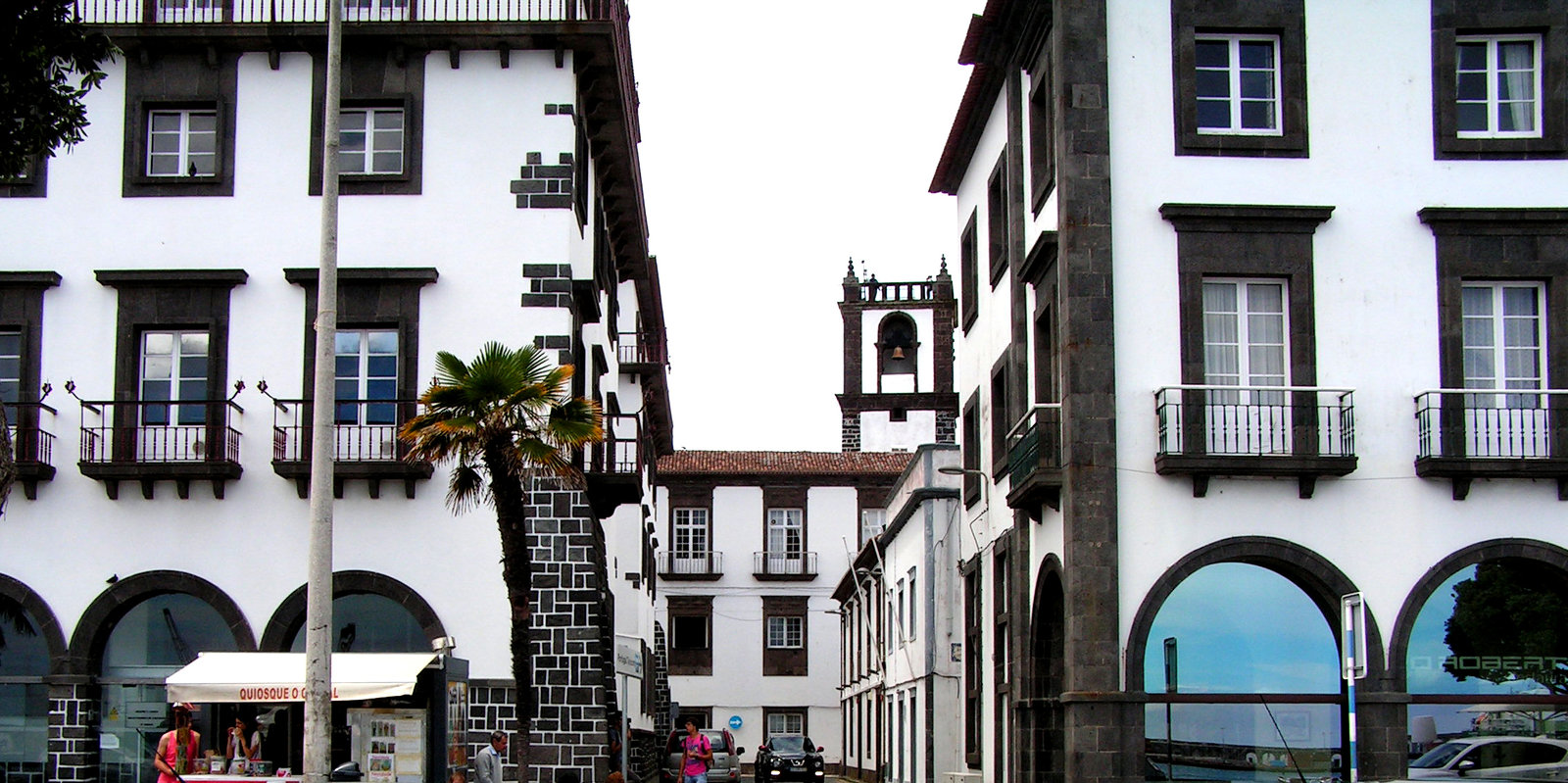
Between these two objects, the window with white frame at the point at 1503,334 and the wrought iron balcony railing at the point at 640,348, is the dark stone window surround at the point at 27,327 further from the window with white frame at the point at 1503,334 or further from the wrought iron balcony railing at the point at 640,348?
the window with white frame at the point at 1503,334

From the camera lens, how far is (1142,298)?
22.9 metres

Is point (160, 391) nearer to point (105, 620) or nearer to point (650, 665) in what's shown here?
point (105, 620)

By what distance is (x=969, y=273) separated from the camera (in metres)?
32.7

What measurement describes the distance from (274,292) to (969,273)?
12452 millimetres

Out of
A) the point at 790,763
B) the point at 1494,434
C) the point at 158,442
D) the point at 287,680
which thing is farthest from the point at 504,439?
the point at 790,763

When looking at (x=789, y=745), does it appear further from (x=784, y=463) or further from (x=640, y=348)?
(x=784, y=463)

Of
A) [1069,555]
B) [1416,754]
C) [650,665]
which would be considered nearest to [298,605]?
[1069,555]

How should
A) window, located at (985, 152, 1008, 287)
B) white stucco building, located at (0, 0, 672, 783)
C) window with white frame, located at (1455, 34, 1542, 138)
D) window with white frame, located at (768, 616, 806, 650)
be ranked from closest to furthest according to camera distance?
window with white frame, located at (1455, 34, 1542, 138)
white stucco building, located at (0, 0, 672, 783)
window, located at (985, 152, 1008, 287)
window with white frame, located at (768, 616, 806, 650)

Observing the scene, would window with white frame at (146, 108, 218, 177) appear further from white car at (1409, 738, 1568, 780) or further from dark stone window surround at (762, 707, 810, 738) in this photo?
dark stone window surround at (762, 707, 810, 738)

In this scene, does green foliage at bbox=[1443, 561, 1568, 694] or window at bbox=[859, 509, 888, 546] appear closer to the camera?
green foliage at bbox=[1443, 561, 1568, 694]

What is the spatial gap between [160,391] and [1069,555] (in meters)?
13.5

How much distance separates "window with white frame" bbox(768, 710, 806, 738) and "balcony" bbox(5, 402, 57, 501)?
45.3 metres

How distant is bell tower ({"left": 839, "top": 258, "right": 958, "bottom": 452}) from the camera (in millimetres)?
74312

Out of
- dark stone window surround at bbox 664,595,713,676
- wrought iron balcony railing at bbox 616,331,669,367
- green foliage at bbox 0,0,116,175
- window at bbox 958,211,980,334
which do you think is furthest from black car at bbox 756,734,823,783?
green foliage at bbox 0,0,116,175
